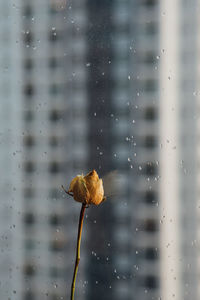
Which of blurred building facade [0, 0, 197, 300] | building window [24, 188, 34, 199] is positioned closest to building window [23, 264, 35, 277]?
blurred building facade [0, 0, 197, 300]

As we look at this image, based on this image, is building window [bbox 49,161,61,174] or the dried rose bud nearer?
the dried rose bud

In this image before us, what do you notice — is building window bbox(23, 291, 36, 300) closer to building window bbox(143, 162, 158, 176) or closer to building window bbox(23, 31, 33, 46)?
building window bbox(143, 162, 158, 176)

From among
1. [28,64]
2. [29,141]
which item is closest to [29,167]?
[29,141]

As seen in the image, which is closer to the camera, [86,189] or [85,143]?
[86,189]

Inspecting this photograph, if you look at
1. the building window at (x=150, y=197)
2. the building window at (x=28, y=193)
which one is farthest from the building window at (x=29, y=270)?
the building window at (x=150, y=197)

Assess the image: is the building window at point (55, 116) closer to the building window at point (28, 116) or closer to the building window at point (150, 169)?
the building window at point (28, 116)

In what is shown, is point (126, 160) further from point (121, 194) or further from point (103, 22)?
point (103, 22)

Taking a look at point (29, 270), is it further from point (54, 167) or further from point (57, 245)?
point (54, 167)

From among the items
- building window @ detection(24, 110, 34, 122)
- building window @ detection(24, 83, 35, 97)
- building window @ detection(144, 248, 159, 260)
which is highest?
building window @ detection(24, 83, 35, 97)
